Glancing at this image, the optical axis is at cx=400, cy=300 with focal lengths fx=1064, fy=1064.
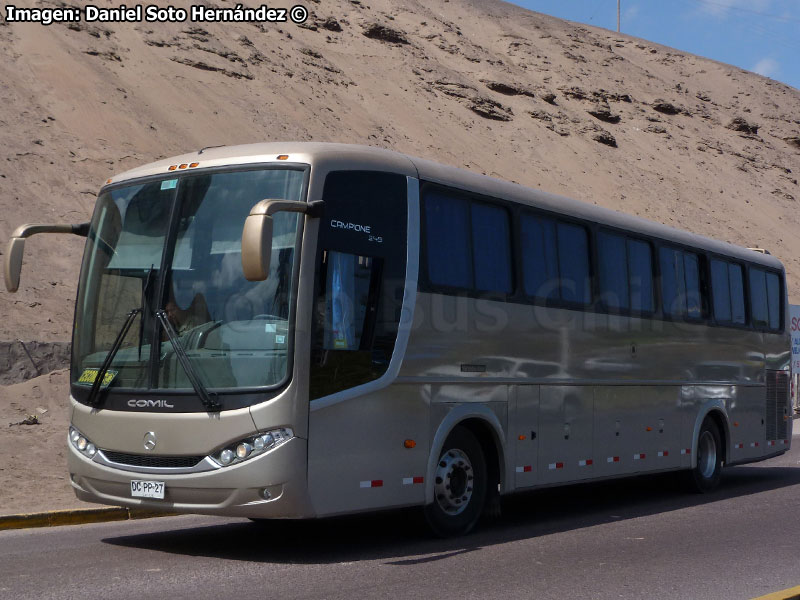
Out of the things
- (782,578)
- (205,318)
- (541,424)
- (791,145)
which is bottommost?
(782,578)

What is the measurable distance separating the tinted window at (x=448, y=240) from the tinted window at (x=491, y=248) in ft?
0.46

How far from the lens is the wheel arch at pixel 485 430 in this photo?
9.57 meters

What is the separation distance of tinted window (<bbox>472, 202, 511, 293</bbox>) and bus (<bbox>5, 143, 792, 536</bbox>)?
0.02 meters

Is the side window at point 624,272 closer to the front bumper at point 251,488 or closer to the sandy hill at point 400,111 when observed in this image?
the front bumper at point 251,488

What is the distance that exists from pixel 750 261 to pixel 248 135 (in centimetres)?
2383

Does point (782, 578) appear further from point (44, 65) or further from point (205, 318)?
point (44, 65)

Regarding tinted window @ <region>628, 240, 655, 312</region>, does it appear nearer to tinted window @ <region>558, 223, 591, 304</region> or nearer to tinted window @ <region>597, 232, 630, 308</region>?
tinted window @ <region>597, 232, 630, 308</region>

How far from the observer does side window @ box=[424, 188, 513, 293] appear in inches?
383

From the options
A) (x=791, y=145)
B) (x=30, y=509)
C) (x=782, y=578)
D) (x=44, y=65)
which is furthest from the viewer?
(x=791, y=145)

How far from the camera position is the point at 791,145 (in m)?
71.2

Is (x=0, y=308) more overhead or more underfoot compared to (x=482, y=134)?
more underfoot

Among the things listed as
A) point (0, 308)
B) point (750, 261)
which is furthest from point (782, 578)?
point (0, 308)

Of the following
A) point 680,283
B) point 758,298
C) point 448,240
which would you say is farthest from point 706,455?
point 448,240

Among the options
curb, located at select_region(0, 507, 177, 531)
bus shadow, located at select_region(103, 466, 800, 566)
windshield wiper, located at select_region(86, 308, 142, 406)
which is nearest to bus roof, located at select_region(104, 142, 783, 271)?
windshield wiper, located at select_region(86, 308, 142, 406)
